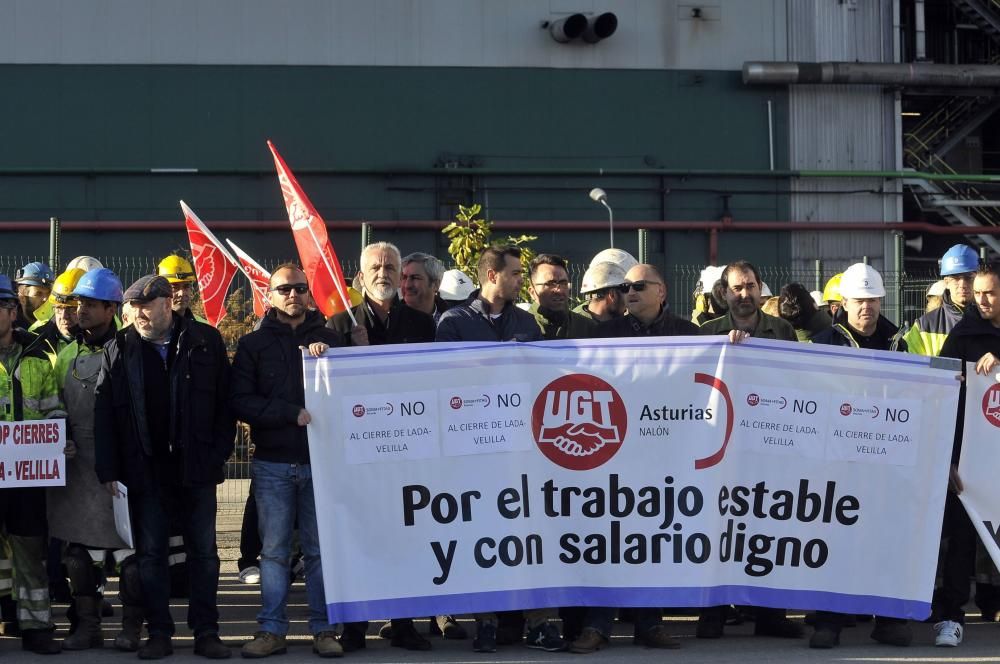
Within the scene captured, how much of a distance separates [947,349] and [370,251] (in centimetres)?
358

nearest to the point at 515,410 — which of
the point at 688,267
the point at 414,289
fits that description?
the point at 414,289

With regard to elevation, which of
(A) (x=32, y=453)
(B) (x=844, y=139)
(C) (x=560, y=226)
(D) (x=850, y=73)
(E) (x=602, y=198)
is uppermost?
(D) (x=850, y=73)

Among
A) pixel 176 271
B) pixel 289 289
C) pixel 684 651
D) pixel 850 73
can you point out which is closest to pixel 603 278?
pixel 289 289

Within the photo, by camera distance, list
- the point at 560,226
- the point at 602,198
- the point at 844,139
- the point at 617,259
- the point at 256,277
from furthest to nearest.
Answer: the point at 844,139 < the point at 560,226 < the point at 602,198 < the point at 256,277 < the point at 617,259

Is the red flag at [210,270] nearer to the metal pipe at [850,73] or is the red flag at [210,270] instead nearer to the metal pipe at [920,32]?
Answer: the metal pipe at [850,73]

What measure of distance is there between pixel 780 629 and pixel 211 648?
10.9ft

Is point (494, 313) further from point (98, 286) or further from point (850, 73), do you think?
point (850, 73)

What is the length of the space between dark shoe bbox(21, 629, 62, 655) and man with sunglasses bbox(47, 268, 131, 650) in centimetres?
17

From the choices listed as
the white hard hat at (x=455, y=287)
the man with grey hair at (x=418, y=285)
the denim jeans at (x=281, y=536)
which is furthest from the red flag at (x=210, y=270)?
the denim jeans at (x=281, y=536)

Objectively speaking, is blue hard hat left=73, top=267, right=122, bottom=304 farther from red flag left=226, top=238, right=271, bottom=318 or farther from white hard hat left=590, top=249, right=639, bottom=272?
red flag left=226, top=238, right=271, bottom=318

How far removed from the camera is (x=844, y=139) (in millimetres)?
32094

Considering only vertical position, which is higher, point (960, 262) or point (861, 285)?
point (960, 262)

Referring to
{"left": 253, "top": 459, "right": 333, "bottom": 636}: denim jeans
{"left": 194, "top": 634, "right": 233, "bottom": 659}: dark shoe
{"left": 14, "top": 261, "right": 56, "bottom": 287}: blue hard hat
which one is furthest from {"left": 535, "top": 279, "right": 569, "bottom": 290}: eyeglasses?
{"left": 14, "top": 261, "right": 56, "bottom": 287}: blue hard hat

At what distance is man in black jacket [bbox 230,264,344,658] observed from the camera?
322 inches
